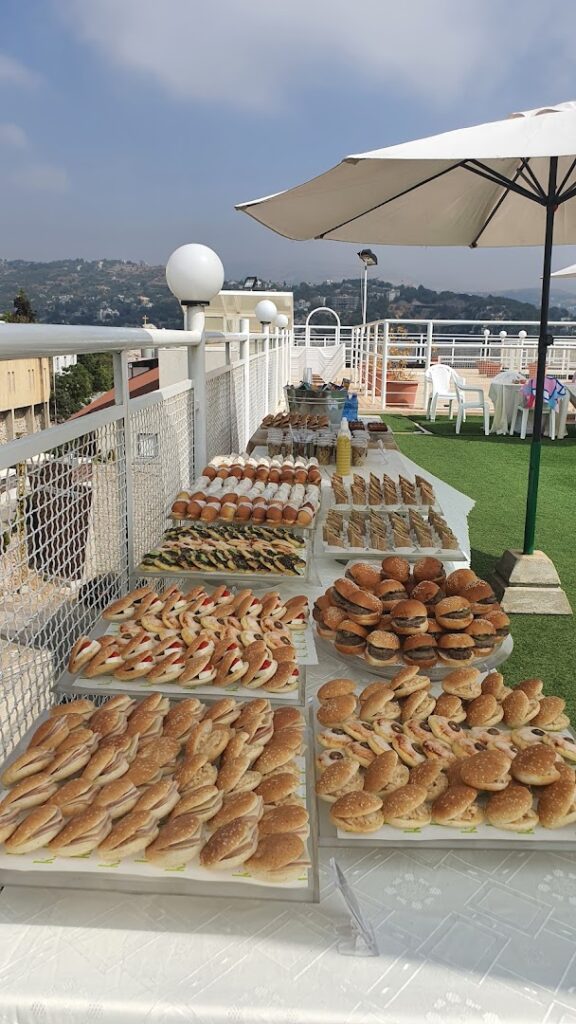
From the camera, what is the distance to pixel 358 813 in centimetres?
112

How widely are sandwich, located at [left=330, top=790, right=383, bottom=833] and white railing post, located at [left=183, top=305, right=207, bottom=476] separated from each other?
2656 mm

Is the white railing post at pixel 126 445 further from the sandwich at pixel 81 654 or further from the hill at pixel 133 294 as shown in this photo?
the hill at pixel 133 294

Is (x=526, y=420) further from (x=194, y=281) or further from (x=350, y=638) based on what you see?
(x=350, y=638)

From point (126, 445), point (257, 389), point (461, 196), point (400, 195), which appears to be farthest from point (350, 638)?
point (257, 389)

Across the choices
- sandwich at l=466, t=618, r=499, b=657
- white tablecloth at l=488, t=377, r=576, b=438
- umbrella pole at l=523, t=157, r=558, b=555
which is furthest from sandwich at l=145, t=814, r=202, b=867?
white tablecloth at l=488, t=377, r=576, b=438

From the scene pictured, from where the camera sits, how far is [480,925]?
101 centimetres

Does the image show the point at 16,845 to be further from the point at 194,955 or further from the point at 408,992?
the point at 408,992

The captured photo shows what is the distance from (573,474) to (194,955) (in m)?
8.35

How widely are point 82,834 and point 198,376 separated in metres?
2.95

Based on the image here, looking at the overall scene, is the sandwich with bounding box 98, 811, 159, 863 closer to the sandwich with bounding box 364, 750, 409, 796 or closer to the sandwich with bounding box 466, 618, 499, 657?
the sandwich with bounding box 364, 750, 409, 796

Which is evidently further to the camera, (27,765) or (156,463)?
(156,463)

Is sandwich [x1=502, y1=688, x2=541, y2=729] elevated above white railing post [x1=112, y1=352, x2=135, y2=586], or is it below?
below

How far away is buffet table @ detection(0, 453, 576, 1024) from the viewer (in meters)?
0.87

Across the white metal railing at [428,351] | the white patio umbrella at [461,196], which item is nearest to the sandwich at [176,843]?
the white patio umbrella at [461,196]
